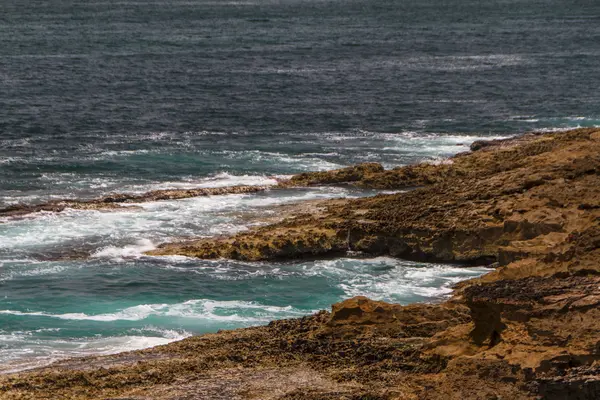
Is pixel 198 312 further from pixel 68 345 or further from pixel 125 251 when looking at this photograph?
pixel 125 251

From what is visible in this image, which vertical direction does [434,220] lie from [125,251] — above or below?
above

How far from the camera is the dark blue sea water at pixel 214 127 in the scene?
37.9m

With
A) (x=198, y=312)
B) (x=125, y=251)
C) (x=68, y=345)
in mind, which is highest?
(x=68, y=345)

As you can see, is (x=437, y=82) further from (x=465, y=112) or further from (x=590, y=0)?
(x=590, y=0)

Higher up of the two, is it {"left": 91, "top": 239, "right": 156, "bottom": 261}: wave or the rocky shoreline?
the rocky shoreline

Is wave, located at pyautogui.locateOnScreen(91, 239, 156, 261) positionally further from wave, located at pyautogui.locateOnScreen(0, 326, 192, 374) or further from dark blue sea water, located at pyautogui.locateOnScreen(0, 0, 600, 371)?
wave, located at pyautogui.locateOnScreen(0, 326, 192, 374)

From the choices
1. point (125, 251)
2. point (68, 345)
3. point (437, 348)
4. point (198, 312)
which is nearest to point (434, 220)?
point (198, 312)

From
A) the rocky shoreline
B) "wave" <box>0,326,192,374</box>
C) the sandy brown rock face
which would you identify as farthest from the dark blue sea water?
the rocky shoreline

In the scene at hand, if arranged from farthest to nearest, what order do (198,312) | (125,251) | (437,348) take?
(125,251)
(198,312)
(437,348)

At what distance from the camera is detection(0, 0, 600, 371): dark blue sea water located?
124 feet

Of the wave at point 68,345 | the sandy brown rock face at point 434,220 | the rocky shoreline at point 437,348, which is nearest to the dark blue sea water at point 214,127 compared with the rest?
the wave at point 68,345

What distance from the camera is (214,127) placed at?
71.9 meters

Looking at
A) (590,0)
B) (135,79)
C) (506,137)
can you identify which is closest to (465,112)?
(506,137)

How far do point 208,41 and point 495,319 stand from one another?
103199 mm
